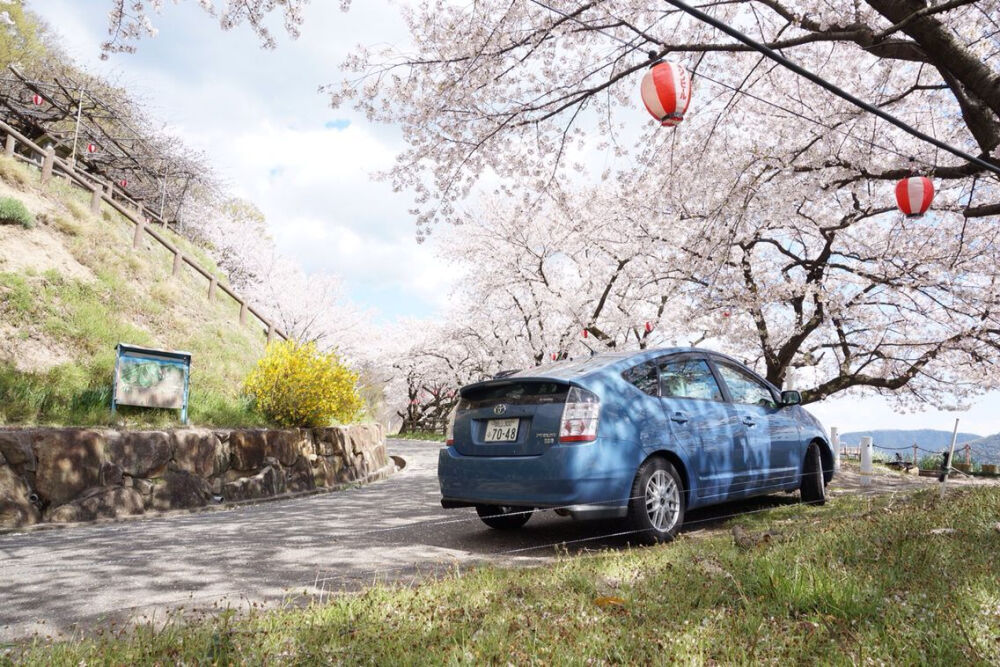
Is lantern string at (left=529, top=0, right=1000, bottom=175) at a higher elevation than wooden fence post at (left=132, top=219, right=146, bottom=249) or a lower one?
lower

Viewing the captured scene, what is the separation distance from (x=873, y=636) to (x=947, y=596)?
0.66 meters

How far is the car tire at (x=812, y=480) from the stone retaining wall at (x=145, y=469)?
642 cm

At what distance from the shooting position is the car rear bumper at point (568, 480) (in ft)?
14.2

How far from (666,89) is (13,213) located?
43.6ft

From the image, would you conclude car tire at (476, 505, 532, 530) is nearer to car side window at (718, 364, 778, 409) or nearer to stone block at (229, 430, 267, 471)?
car side window at (718, 364, 778, 409)

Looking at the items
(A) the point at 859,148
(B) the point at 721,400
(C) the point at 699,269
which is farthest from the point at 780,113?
(B) the point at 721,400

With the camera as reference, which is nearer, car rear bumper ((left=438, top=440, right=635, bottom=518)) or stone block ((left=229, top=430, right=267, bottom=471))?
car rear bumper ((left=438, top=440, right=635, bottom=518))

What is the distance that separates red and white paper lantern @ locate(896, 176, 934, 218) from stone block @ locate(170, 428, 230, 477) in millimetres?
9699

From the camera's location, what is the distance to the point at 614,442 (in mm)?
4484

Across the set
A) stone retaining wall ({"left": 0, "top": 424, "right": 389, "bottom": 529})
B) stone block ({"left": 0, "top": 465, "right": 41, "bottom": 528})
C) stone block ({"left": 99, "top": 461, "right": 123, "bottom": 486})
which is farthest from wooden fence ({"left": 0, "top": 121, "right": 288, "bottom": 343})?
stone block ({"left": 0, "top": 465, "right": 41, "bottom": 528})

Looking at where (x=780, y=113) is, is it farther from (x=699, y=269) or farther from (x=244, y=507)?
(x=244, y=507)

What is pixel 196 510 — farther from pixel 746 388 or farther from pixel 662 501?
pixel 746 388

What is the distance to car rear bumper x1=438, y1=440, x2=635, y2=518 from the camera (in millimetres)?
4332

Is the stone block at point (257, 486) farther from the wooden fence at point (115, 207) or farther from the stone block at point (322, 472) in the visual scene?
Answer: the wooden fence at point (115, 207)
